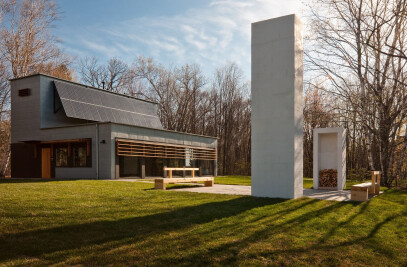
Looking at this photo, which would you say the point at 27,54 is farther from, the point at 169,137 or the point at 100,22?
the point at 169,137

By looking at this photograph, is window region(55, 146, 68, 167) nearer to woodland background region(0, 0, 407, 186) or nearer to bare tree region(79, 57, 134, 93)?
woodland background region(0, 0, 407, 186)

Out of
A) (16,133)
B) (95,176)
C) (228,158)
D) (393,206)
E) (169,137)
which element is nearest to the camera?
(393,206)

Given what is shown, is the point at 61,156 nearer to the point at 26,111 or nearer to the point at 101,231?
the point at 26,111

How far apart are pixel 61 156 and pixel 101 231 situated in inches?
553

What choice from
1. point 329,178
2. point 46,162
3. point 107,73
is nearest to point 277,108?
point 329,178

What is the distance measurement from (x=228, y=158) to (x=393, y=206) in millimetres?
24165

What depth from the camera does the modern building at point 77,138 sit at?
16.3m

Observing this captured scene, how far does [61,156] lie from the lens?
17469 millimetres

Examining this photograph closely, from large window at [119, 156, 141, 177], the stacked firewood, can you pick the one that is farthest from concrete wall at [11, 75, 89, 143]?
the stacked firewood

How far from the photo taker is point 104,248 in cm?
414

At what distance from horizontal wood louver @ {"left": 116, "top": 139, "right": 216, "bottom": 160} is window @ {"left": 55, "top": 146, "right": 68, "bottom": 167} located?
3.30m

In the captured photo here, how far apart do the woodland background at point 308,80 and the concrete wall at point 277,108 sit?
160 cm

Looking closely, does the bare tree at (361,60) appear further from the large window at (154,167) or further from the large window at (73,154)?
the large window at (73,154)

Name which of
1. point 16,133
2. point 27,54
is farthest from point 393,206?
point 27,54
